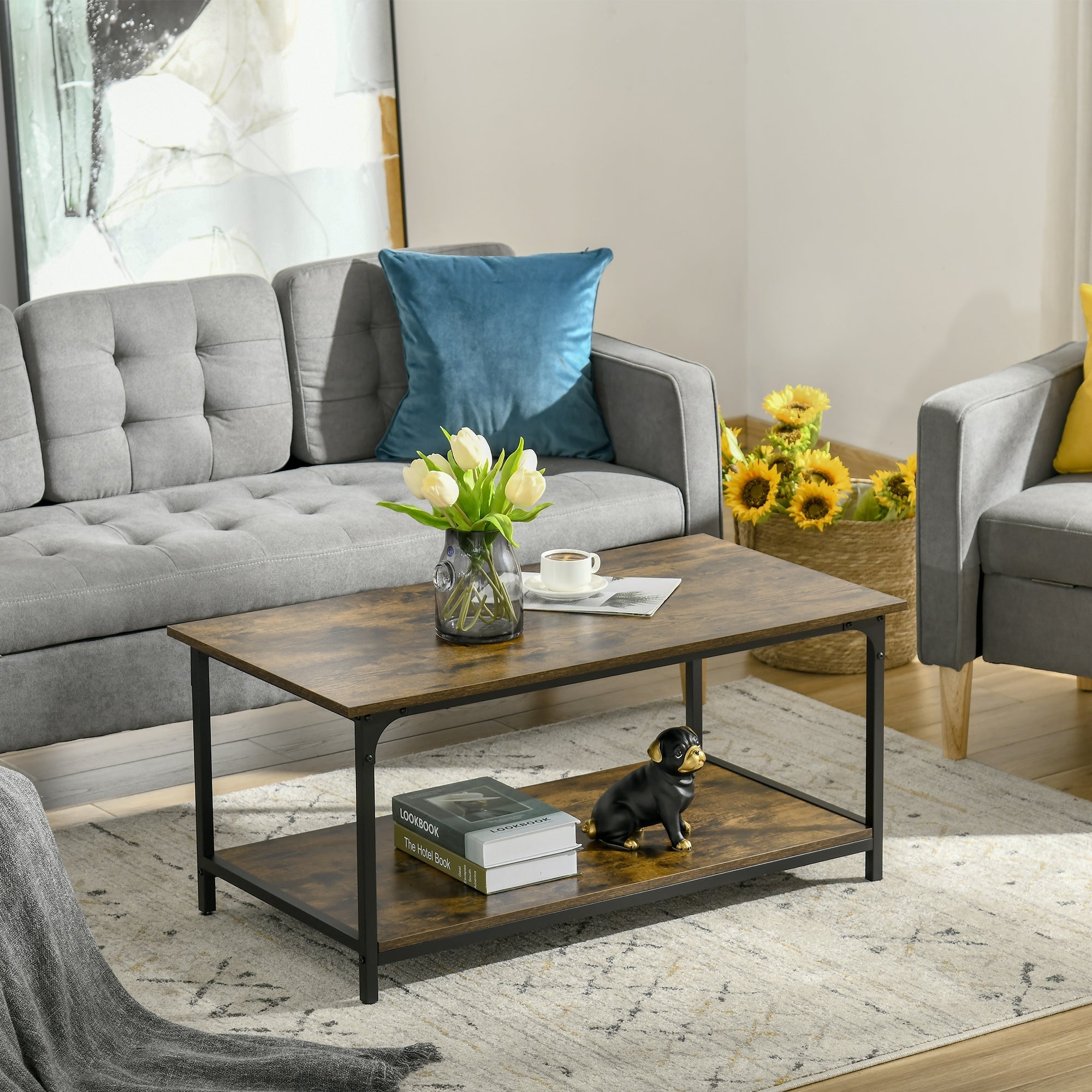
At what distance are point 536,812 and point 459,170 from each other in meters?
2.90

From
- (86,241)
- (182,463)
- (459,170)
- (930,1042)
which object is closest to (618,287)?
(459,170)

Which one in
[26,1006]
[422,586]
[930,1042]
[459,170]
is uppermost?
[459,170]

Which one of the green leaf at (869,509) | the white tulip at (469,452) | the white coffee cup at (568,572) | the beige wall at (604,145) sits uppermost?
the beige wall at (604,145)

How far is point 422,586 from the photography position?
2.77 meters

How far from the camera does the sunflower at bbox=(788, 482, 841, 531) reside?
359cm

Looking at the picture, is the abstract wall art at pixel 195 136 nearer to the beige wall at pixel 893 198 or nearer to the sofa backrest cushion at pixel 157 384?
the sofa backrest cushion at pixel 157 384

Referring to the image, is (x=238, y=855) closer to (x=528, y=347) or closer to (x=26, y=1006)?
(x=26, y=1006)

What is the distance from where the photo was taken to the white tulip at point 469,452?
240 cm

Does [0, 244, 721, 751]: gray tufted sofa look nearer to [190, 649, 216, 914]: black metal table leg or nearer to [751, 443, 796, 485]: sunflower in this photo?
[751, 443, 796, 485]: sunflower

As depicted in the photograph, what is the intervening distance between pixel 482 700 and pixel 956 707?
48.7 inches

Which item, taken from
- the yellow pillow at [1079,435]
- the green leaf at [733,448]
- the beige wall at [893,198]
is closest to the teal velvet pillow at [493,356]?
the green leaf at [733,448]

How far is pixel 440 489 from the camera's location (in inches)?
92.9

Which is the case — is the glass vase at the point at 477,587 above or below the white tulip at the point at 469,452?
below

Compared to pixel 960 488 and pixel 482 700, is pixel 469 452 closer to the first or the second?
pixel 482 700
